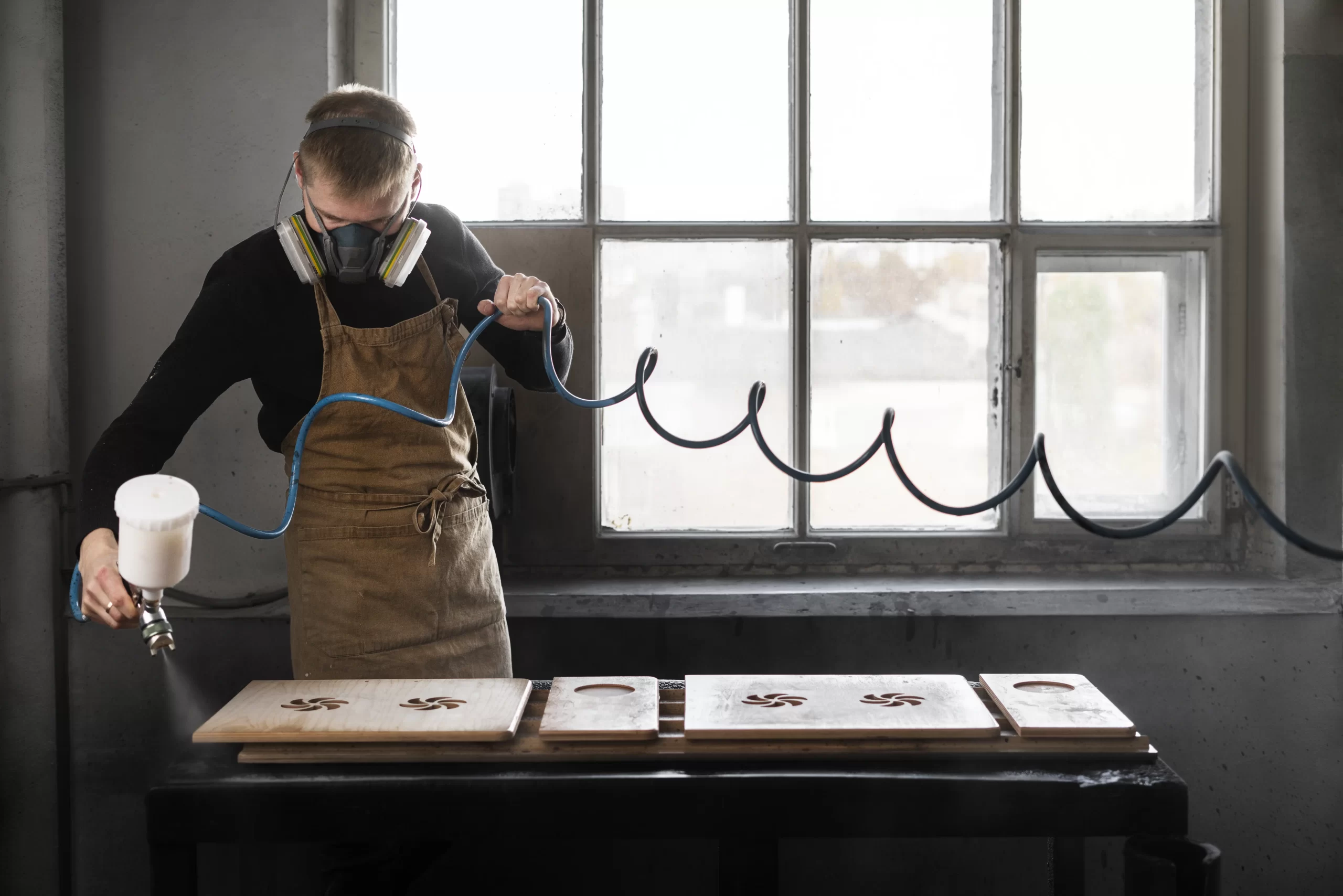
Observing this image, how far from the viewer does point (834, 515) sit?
221 centimetres

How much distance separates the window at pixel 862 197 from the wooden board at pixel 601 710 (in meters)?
0.84

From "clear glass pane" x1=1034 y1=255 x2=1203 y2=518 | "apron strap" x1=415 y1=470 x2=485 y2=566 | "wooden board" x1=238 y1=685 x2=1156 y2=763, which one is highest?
"clear glass pane" x1=1034 y1=255 x2=1203 y2=518

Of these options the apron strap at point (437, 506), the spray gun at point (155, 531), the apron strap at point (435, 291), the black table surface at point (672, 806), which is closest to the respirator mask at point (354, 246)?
the apron strap at point (435, 291)

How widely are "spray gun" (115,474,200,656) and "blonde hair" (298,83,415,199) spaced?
568 millimetres

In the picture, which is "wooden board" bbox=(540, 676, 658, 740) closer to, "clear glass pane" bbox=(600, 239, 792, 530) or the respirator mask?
the respirator mask

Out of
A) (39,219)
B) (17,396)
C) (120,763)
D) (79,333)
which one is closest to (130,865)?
(120,763)

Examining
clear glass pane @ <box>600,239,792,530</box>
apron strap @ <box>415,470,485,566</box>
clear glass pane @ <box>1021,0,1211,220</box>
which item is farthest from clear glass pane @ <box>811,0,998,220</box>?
apron strap @ <box>415,470,485,566</box>

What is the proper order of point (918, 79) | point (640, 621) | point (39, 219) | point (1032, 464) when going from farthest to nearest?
point (918, 79) → point (640, 621) → point (39, 219) → point (1032, 464)

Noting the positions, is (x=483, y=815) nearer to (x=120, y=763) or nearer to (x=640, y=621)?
(x=640, y=621)

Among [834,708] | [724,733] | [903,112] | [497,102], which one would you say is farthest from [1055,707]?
[497,102]

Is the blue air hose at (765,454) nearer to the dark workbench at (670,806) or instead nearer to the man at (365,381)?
the man at (365,381)

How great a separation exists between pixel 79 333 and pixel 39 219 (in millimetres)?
241

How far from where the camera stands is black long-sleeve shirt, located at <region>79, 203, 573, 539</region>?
1316 millimetres

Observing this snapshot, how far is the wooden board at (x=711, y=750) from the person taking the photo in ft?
3.72
